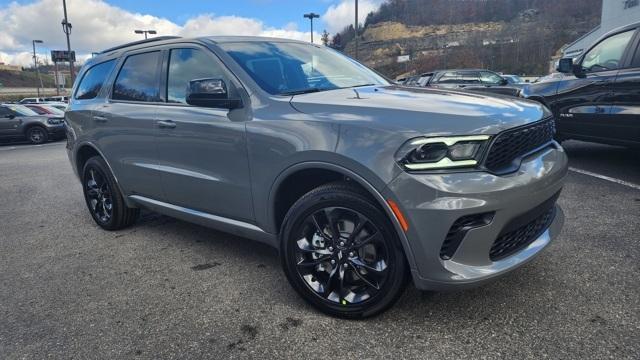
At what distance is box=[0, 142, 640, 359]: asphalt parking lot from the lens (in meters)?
2.38

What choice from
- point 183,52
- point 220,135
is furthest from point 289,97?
point 183,52

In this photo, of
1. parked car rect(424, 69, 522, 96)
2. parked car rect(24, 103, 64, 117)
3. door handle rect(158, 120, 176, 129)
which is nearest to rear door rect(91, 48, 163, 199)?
door handle rect(158, 120, 176, 129)

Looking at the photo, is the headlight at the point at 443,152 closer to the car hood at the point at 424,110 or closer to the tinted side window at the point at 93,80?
the car hood at the point at 424,110

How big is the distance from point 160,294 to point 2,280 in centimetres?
141

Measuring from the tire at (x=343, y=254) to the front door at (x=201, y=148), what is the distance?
0.51 metres

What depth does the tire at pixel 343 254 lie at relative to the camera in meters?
2.42

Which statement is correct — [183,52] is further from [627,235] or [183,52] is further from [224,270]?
[627,235]

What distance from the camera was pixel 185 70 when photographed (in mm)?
3543

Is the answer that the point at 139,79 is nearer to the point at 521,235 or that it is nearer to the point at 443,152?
the point at 443,152

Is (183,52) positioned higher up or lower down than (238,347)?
higher up

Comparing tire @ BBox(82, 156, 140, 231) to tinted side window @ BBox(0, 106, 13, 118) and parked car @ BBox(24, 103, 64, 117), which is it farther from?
tinted side window @ BBox(0, 106, 13, 118)

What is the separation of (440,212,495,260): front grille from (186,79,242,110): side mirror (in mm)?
1581

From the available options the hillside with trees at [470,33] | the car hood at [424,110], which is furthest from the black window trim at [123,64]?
the hillside with trees at [470,33]

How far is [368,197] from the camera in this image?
2.44m
